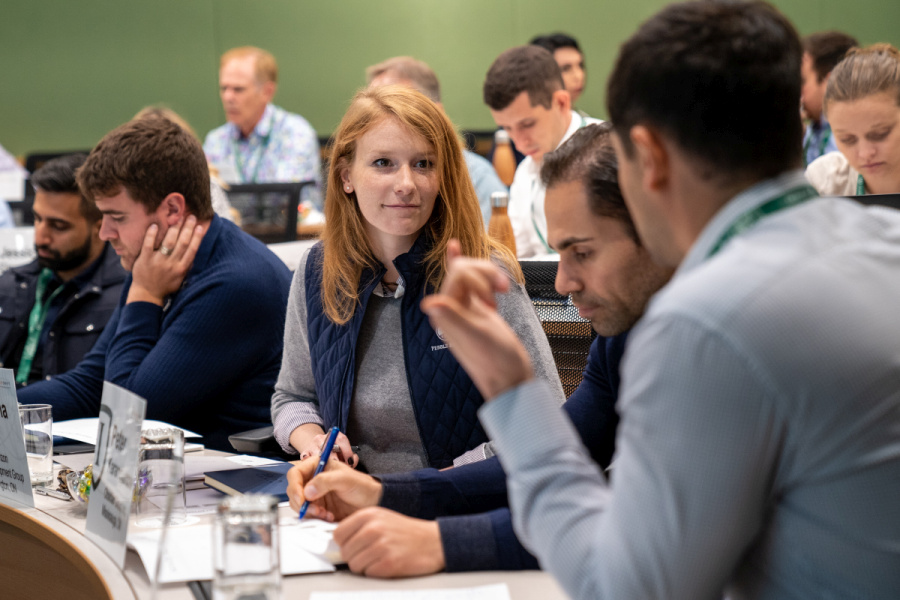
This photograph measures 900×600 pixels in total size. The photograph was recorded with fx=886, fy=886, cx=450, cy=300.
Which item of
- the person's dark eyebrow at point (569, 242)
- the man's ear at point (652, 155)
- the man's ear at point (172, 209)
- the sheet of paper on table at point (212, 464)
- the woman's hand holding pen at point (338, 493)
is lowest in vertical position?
the sheet of paper on table at point (212, 464)

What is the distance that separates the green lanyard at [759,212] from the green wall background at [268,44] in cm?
659

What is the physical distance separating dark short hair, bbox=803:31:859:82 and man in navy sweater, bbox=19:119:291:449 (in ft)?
11.8

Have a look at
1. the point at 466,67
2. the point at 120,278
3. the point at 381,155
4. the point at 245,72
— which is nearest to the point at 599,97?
the point at 466,67

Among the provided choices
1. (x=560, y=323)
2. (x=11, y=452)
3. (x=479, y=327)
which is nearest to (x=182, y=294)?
(x=11, y=452)

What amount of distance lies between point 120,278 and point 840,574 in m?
2.47

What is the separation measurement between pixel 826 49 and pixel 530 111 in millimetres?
1865

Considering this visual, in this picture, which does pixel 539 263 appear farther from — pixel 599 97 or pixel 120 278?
pixel 599 97

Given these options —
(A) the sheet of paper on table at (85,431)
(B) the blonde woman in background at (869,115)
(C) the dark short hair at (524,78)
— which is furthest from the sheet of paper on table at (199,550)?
(C) the dark short hair at (524,78)

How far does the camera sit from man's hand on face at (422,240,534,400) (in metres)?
0.78

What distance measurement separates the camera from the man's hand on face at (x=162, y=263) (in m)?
2.19

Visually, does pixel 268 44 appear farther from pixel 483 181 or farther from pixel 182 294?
pixel 182 294

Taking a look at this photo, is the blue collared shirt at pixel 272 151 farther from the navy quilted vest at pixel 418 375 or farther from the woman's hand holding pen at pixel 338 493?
the woman's hand holding pen at pixel 338 493

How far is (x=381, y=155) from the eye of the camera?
1.84 m

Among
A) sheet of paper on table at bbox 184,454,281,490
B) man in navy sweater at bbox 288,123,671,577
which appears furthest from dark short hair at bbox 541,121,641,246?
sheet of paper on table at bbox 184,454,281,490
